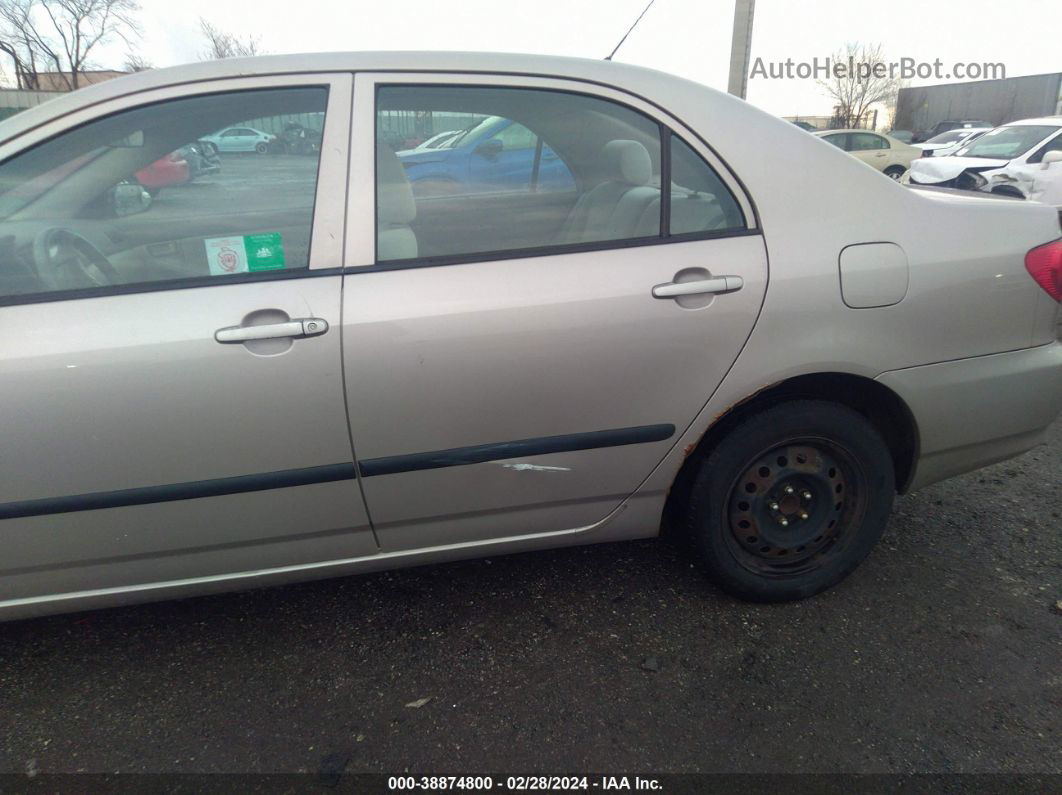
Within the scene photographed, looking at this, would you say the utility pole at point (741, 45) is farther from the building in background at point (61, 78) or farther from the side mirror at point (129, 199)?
the building in background at point (61, 78)

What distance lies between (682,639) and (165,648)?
160 centimetres

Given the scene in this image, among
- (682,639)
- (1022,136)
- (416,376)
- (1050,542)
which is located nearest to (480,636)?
(682,639)

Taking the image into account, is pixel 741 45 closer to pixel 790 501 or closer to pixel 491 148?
pixel 491 148

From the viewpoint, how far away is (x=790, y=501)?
220cm

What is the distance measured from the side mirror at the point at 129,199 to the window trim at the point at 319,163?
0.18 m

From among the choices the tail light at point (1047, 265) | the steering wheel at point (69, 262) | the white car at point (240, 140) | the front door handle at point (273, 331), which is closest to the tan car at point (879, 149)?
the tail light at point (1047, 265)

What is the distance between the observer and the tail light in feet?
6.88

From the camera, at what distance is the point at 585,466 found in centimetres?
203

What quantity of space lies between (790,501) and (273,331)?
1.60 metres

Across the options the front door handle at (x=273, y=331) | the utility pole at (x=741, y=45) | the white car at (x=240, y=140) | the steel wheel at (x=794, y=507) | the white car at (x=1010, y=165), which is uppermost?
the utility pole at (x=741, y=45)

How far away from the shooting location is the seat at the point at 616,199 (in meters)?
1.99

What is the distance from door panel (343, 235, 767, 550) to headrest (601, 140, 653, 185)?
0.26 metres

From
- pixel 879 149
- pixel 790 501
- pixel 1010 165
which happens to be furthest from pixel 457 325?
pixel 879 149

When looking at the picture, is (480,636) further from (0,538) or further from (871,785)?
(0,538)
